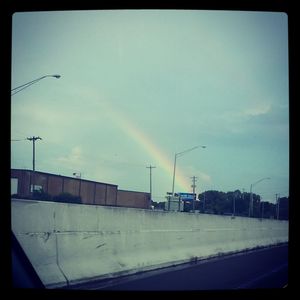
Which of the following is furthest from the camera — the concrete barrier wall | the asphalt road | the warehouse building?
the warehouse building

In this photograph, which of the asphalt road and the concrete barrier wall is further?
the asphalt road

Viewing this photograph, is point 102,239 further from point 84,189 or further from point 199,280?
point 84,189

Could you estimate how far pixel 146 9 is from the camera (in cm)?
375

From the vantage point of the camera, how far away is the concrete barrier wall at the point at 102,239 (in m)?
6.14

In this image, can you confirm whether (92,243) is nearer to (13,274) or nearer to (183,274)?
(183,274)

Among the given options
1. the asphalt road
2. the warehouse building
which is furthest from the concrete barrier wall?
the warehouse building

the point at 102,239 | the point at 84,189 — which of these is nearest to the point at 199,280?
the point at 102,239

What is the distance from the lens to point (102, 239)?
7.95 metres

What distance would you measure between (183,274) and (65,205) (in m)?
3.39

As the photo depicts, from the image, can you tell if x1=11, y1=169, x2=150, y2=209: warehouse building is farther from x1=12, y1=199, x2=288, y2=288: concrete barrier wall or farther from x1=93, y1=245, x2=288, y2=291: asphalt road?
x1=93, y1=245, x2=288, y2=291: asphalt road

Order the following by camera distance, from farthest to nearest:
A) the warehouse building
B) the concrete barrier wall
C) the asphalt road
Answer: the warehouse building < the asphalt road < the concrete barrier wall

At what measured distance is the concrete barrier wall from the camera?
242 inches

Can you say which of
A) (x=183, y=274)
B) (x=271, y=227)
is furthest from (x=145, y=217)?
(x=271, y=227)

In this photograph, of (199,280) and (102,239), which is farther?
(102,239)
